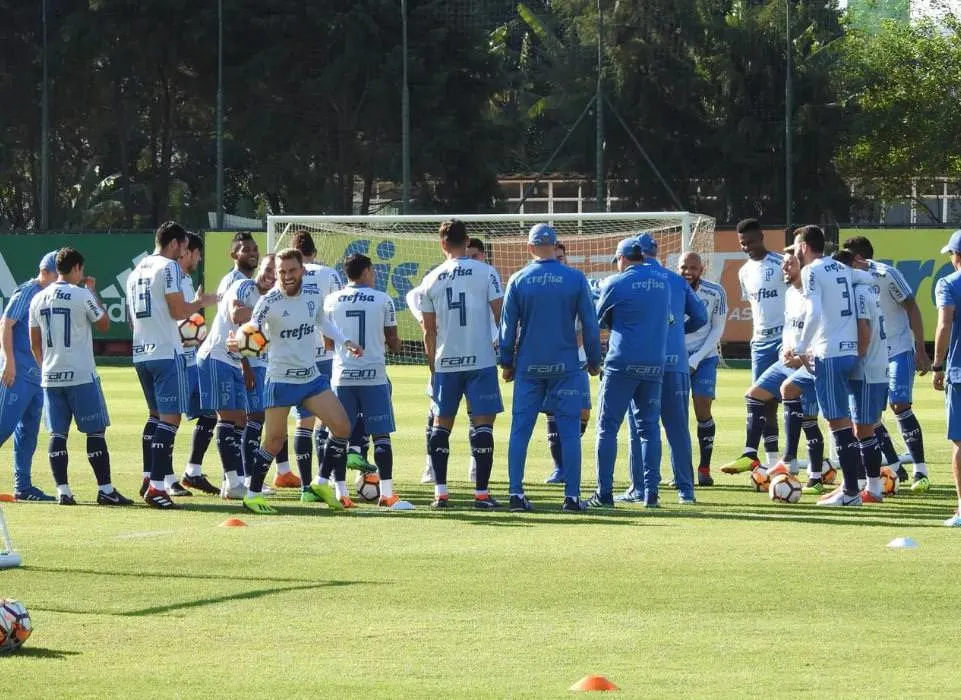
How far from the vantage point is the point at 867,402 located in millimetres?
14078

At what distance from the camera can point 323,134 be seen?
52.6m

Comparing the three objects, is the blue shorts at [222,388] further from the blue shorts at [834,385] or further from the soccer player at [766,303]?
the blue shorts at [834,385]

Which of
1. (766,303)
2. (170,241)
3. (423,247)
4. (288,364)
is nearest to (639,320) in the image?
(288,364)

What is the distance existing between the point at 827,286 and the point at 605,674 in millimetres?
6887

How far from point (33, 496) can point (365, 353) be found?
3028mm

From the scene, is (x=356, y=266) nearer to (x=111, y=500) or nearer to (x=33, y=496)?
(x=111, y=500)

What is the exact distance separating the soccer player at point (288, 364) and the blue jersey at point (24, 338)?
223 cm

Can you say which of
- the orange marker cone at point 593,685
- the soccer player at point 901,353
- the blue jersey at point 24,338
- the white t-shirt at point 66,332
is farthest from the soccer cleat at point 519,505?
the orange marker cone at point 593,685

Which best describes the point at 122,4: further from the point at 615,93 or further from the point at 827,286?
the point at 827,286

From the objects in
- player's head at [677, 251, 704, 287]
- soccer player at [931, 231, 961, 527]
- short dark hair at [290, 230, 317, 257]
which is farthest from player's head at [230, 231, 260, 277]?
soccer player at [931, 231, 961, 527]

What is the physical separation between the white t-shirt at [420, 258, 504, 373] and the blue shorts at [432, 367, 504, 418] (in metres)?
0.06

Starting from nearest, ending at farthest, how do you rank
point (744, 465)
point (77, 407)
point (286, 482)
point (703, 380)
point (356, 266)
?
point (356, 266), point (77, 407), point (744, 465), point (286, 482), point (703, 380)

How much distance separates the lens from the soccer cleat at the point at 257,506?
533 inches

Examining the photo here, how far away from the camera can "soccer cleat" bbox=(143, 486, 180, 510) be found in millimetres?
13938
